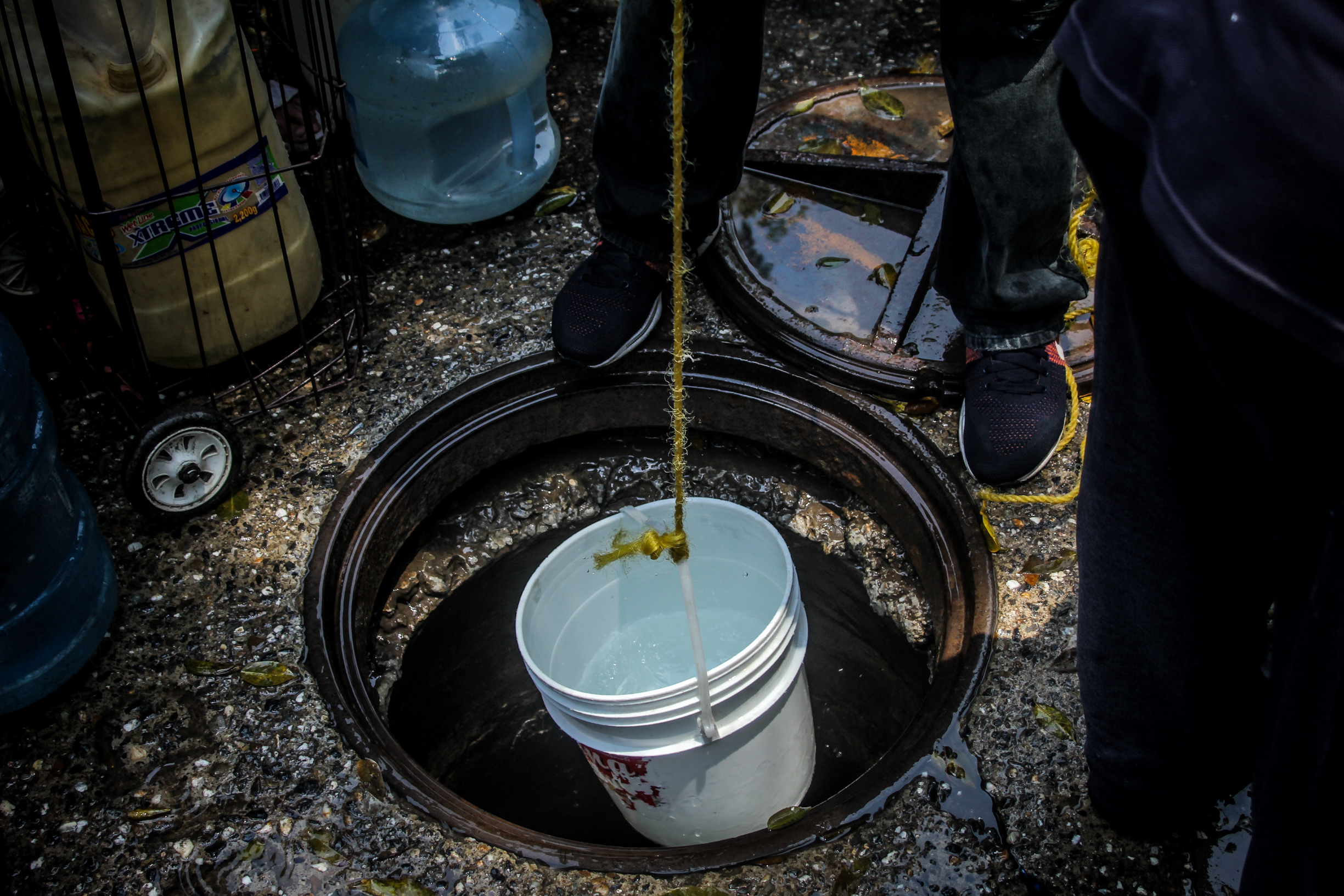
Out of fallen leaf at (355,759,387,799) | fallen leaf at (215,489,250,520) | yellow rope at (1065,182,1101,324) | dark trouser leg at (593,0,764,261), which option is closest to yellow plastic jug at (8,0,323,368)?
fallen leaf at (215,489,250,520)

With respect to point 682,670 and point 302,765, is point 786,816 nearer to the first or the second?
point 682,670

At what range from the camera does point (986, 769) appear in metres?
1.47

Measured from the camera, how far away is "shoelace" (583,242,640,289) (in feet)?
6.66

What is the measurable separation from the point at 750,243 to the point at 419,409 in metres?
0.88

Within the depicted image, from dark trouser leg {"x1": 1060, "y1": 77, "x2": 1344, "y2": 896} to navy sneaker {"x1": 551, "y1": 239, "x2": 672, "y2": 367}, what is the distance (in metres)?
1.14

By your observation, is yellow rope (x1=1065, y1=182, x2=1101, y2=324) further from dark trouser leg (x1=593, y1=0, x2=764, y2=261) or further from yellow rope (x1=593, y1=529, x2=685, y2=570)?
yellow rope (x1=593, y1=529, x2=685, y2=570)

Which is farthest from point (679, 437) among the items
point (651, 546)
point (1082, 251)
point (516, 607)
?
point (1082, 251)

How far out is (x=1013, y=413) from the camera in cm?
184

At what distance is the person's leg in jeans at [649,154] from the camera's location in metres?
1.74

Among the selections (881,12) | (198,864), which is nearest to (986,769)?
(198,864)

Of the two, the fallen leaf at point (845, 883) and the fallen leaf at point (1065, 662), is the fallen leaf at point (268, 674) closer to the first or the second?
the fallen leaf at point (845, 883)

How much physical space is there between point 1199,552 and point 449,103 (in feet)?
6.88

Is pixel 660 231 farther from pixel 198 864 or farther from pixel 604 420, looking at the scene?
pixel 198 864

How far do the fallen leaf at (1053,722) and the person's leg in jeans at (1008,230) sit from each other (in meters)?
0.47
